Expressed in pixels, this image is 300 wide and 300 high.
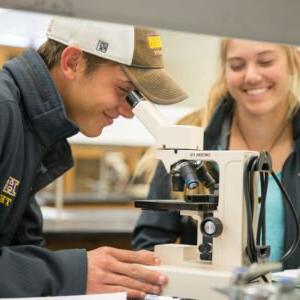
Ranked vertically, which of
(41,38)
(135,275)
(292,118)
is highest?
(41,38)

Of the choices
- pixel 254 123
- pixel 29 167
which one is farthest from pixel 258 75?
pixel 29 167

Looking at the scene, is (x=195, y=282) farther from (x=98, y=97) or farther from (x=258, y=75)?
(x=258, y=75)

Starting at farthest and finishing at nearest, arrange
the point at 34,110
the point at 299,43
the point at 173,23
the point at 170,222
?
the point at 170,222, the point at 34,110, the point at 299,43, the point at 173,23

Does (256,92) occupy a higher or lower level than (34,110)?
higher

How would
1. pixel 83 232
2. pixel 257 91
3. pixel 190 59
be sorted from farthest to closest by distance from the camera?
pixel 190 59, pixel 83 232, pixel 257 91

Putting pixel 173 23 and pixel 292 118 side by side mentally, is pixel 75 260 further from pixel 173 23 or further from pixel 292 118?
pixel 292 118

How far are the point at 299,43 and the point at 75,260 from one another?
0.67m

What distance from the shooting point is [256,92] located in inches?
75.9

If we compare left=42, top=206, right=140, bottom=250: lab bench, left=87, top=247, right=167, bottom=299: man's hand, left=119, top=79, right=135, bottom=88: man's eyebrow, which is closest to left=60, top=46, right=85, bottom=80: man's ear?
left=119, top=79, right=135, bottom=88: man's eyebrow

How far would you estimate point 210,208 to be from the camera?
1320mm

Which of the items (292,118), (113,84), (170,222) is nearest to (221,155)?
(113,84)

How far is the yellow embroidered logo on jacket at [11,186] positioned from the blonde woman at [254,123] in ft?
2.10

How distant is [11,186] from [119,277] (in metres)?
0.35

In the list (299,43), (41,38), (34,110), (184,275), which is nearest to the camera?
(299,43)
